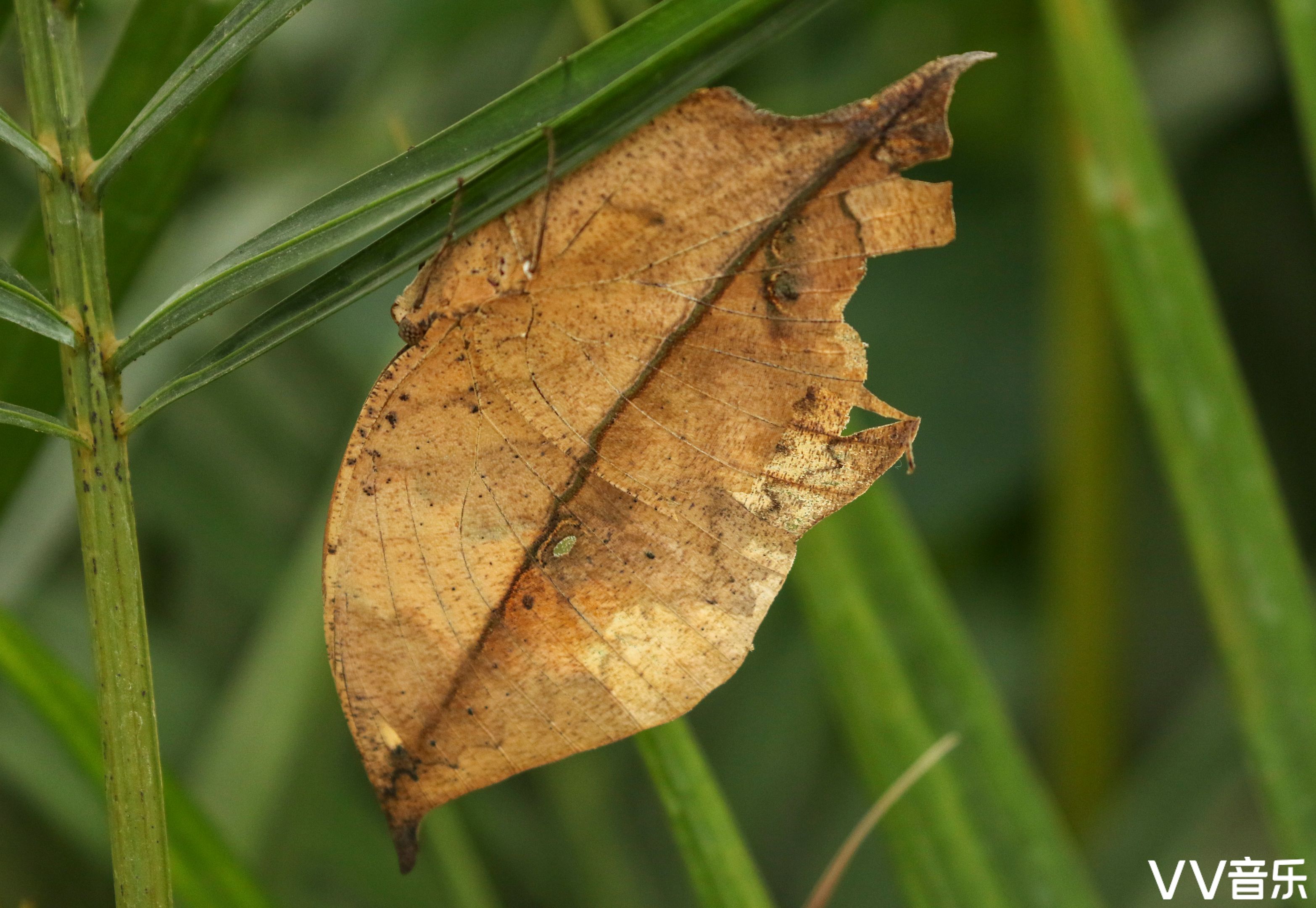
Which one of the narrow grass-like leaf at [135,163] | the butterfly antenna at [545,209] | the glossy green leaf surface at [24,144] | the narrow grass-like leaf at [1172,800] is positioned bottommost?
the narrow grass-like leaf at [1172,800]

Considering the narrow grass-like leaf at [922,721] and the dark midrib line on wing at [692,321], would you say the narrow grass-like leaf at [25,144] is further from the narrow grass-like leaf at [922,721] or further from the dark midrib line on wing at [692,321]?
the narrow grass-like leaf at [922,721]

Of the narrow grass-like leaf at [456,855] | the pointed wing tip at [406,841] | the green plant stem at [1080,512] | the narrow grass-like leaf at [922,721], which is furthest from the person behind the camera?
the green plant stem at [1080,512]

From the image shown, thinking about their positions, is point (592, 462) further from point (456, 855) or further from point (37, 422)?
point (456, 855)

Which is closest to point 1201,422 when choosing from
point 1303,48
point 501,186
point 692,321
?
point 1303,48

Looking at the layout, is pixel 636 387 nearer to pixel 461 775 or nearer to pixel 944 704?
pixel 461 775

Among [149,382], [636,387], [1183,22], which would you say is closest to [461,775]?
[636,387]

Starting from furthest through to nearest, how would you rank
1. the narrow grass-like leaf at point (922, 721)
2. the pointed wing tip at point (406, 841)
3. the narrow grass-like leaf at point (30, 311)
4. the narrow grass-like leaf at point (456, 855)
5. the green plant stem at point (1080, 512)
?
the green plant stem at point (1080, 512), the narrow grass-like leaf at point (456, 855), the narrow grass-like leaf at point (922, 721), the pointed wing tip at point (406, 841), the narrow grass-like leaf at point (30, 311)
